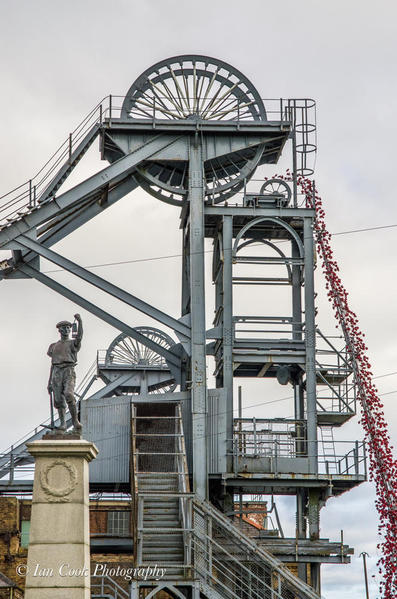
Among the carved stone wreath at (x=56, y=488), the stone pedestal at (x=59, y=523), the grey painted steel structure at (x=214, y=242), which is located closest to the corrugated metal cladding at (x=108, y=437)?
the grey painted steel structure at (x=214, y=242)

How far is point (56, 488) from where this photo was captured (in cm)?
2005

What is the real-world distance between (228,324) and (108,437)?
497 cm

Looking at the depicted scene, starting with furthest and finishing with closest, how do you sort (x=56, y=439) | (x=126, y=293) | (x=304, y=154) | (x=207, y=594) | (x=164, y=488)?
1. (x=304, y=154)
2. (x=126, y=293)
3. (x=164, y=488)
4. (x=207, y=594)
5. (x=56, y=439)

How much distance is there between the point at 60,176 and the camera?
35.9m

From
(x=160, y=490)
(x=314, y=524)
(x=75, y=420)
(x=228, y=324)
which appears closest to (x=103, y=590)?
(x=160, y=490)

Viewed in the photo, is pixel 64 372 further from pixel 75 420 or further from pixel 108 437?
pixel 108 437

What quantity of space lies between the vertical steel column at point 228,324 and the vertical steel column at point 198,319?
33.9 inches

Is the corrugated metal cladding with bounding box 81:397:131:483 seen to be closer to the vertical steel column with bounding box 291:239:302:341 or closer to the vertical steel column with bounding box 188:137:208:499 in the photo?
the vertical steel column with bounding box 188:137:208:499

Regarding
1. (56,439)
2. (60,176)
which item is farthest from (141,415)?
(56,439)

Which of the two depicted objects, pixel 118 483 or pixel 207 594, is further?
pixel 118 483

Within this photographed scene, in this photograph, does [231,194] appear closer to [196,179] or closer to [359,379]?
[196,179]

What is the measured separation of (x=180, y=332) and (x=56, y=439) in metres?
14.5

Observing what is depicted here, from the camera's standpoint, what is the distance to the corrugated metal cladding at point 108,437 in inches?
1364

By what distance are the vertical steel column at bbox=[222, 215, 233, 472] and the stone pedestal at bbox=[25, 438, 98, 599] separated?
47.1 ft
